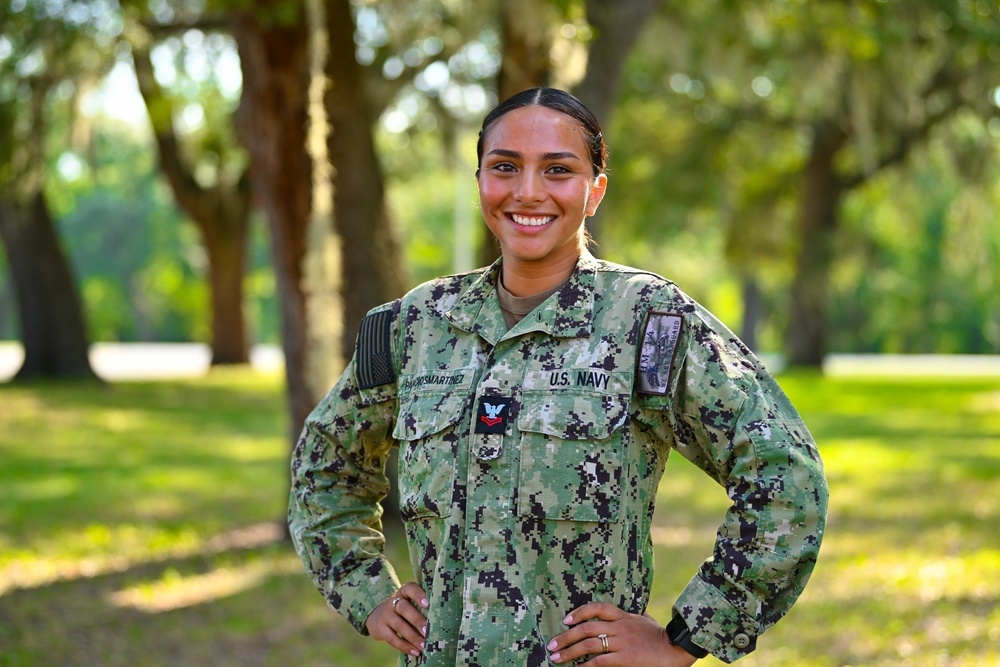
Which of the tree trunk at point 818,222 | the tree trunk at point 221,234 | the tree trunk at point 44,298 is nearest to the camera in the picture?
the tree trunk at point 44,298

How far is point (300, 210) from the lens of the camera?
6.59 meters

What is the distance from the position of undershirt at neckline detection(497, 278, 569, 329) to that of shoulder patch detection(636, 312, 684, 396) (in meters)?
0.21

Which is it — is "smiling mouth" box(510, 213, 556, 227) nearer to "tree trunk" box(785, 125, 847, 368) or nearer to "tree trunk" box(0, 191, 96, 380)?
"tree trunk" box(0, 191, 96, 380)

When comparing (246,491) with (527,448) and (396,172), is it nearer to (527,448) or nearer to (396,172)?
(527,448)

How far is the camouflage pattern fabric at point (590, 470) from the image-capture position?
1.97 m

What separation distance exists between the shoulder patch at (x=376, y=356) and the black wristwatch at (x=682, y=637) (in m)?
0.68

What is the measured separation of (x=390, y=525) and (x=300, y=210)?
6.81 feet

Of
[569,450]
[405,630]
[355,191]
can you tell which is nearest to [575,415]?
[569,450]

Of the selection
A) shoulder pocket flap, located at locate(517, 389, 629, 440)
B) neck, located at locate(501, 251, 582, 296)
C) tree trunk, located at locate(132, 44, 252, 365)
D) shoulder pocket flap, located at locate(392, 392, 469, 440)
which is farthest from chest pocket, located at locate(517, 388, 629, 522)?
tree trunk, located at locate(132, 44, 252, 365)

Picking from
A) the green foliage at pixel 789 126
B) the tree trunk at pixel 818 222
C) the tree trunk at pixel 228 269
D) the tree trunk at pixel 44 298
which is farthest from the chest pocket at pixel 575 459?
the tree trunk at pixel 818 222

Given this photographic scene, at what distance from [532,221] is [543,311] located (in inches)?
6.5

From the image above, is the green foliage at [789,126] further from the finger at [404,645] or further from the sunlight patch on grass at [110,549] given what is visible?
the finger at [404,645]

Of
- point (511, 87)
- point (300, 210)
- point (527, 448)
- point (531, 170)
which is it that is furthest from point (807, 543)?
point (300, 210)

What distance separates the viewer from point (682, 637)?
2.01 m
